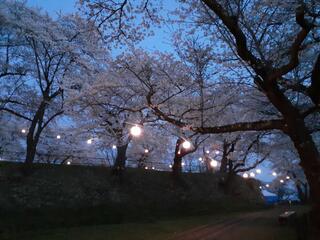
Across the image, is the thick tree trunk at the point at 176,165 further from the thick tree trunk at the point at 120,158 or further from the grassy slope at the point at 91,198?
the thick tree trunk at the point at 120,158

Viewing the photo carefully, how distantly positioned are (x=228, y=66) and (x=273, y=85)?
4.53m

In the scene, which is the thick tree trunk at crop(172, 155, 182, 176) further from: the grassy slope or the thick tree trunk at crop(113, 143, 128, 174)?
the thick tree trunk at crop(113, 143, 128, 174)

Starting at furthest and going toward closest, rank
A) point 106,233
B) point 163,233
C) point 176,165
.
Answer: point 176,165 → point 163,233 → point 106,233

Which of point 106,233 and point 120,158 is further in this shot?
point 120,158

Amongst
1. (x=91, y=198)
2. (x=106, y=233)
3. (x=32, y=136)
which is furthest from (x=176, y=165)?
(x=106, y=233)

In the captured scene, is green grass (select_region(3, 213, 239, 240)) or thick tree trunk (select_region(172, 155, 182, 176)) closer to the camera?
green grass (select_region(3, 213, 239, 240))

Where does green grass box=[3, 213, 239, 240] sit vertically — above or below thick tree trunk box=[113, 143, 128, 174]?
below

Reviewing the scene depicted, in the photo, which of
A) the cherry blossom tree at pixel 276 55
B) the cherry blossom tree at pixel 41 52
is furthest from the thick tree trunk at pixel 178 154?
the cherry blossom tree at pixel 276 55

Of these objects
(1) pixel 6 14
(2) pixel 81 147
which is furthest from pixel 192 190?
(1) pixel 6 14

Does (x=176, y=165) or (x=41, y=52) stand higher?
(x=41, y=52)

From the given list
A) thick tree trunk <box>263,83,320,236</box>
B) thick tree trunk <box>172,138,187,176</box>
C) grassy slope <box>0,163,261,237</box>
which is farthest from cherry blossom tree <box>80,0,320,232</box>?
thick tree trunk <box>172,138,187,176</box>

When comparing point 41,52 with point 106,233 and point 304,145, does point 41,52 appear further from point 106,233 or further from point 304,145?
point 304,145

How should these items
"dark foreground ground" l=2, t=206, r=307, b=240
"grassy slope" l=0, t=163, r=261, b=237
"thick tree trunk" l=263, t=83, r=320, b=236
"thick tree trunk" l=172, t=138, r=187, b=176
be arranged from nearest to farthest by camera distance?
1. "thick tree trunk" l=263, t=83, r=320, b=236
2. "dark foreground ground" l=2, t=206, r=307, b=240
3. "grassy slope" l=0, t=163, r=261, b=237
4. "thick tree trunk" l=172, t=138, r=187, b=176

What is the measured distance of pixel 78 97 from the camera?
2058 cm
